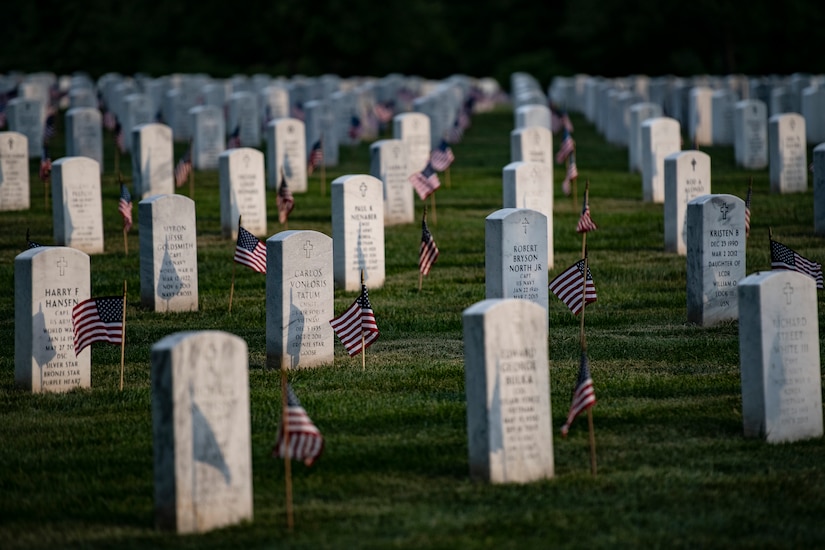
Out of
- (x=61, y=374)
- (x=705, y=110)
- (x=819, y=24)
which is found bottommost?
(x=61, y=374)

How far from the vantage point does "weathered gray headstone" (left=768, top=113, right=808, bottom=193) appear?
24031 mm

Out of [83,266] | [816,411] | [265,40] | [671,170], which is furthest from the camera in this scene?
[265,40]

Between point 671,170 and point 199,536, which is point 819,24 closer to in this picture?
point 671,170

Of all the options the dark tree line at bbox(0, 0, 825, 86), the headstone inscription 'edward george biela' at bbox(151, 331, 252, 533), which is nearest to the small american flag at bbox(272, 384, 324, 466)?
the headstone inscription 'edward george biela' at bbox(151, 331, 252, 533)

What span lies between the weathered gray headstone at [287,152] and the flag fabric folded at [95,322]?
13713 millimetres

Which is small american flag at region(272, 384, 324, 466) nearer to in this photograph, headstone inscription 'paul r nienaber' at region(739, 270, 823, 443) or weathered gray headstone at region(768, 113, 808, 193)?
headstone inscription 'paul r nienaber' at region(739, 270, 823, 443)

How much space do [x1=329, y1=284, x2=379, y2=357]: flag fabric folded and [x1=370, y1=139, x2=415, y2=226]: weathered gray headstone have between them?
8752 millimetres

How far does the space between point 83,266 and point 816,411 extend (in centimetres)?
623

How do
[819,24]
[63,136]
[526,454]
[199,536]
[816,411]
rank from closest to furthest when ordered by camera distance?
[199,536]
[526,454]
[816,411]
[63,136]
[819,24]

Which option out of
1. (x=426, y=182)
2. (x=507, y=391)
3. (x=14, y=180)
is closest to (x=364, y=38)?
(x=14, y=180)

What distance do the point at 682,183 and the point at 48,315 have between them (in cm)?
956

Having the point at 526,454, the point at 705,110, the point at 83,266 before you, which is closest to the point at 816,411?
the point at 526,454

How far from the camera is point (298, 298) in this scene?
12.9 metres

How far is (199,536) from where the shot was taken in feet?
28.0
